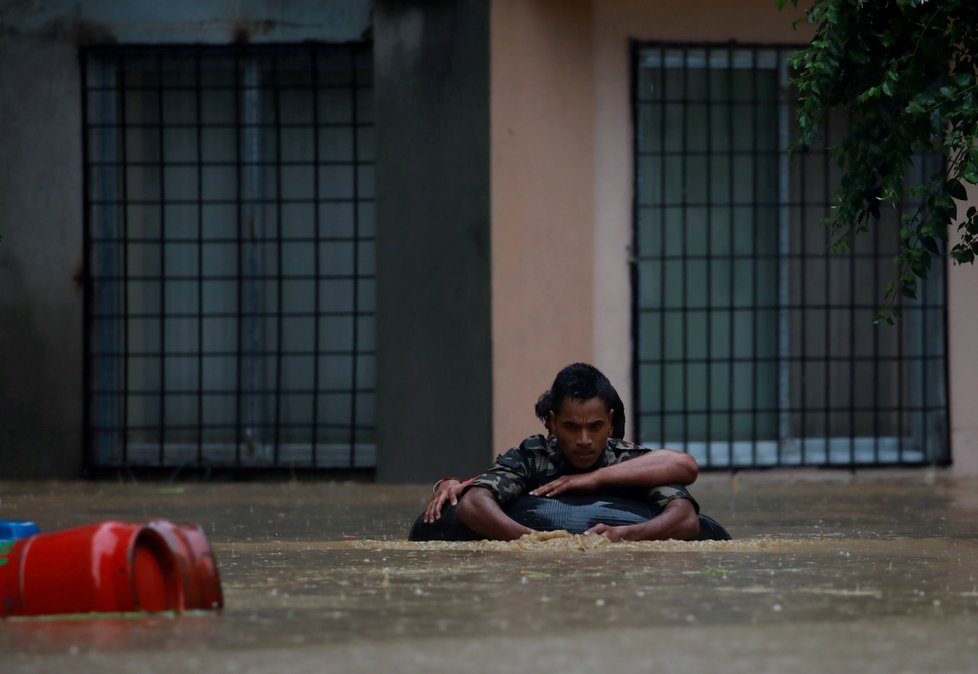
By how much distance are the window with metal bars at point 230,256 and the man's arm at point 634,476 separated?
4970 millimetres

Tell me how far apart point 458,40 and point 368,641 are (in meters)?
7.74

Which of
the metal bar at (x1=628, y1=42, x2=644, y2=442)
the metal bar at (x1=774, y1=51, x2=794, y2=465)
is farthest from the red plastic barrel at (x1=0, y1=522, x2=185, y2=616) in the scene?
the metal bar at (x1=774, y1=51, x2=794, y2=465)

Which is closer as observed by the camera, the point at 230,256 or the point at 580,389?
the point at 580,389

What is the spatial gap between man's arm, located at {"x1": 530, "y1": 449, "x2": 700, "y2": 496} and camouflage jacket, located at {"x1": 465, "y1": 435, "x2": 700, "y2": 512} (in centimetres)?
6

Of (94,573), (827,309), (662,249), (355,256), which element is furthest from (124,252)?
(94,573)

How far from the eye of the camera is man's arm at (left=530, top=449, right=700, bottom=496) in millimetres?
8023

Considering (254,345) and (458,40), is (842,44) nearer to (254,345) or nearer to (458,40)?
(458,40)

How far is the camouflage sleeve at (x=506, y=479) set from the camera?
8.04 m

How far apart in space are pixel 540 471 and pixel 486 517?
56 centimetres

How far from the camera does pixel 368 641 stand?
4949 mm

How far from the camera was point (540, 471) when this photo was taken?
8.34m

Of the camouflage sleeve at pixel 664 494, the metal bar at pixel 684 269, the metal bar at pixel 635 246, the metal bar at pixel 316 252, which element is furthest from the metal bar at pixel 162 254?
the camouflage sleeve at pixel 664 494

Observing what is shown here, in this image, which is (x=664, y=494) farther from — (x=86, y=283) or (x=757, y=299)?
(x=86, y=283)

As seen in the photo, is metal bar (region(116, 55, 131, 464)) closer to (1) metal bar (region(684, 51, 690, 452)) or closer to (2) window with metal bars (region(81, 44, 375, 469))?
(2) window with metal bars (region(81, 44, 375, 469))
